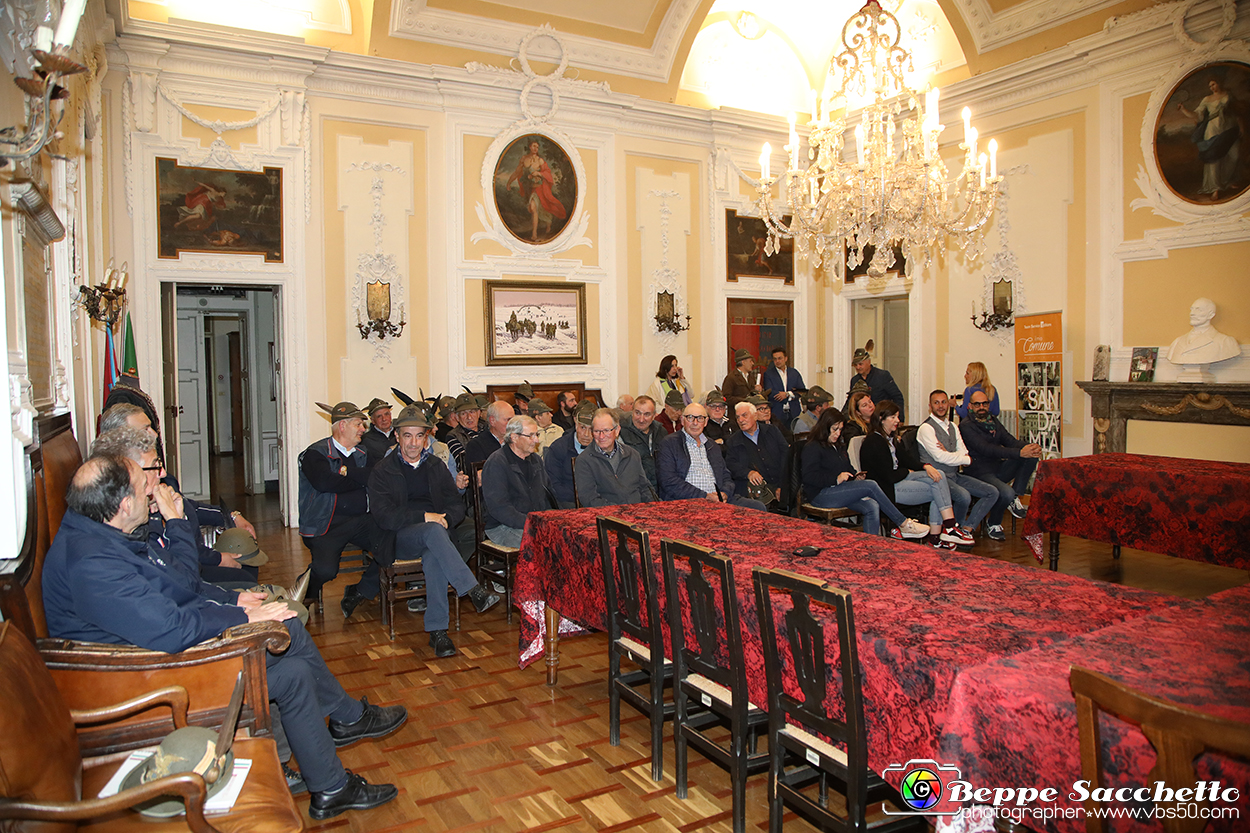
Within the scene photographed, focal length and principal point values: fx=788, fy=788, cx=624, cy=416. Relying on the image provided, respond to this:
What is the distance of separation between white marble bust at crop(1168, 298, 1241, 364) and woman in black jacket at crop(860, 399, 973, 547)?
3.34 metres

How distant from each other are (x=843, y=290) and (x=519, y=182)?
5293 millimetres

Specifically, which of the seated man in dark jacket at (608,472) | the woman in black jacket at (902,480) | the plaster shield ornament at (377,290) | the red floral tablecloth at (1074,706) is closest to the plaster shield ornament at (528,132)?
the plaster shield ornament at (377,290)

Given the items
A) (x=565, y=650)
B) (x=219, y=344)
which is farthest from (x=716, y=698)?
(x=219, y=344)

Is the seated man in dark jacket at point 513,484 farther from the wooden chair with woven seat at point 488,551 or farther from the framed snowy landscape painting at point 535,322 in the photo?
the framed snowy landscape painting at point 535,322

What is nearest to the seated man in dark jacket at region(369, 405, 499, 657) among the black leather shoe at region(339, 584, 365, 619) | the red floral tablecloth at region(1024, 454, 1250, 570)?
the black leather shoe at region(339, 584, 365, 619)

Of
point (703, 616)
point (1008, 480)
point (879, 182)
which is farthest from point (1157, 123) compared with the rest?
Answer: point (703, 616)

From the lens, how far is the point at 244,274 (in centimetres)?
835

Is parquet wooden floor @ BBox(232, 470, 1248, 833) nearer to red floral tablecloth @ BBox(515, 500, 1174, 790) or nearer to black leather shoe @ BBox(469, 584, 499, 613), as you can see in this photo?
black leather shoe @ BBox(469, 584, 499, 613)

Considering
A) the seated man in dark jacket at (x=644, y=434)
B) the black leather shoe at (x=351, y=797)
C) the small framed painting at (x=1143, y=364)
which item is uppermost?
the small framed painting at (x=1143, y=364)

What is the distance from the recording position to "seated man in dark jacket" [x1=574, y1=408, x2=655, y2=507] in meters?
5.12

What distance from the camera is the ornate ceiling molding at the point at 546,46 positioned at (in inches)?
363

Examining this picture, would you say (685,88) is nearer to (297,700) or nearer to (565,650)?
(565,650)

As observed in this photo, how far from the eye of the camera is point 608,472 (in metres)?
5.20

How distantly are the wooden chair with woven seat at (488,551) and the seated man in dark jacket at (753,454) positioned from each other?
6.69 ft
